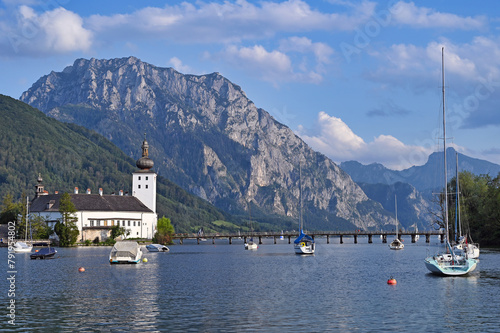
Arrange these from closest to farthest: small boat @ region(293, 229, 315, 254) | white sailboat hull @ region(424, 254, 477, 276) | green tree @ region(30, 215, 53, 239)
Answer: white sailboat hull @ region(424, 254, 477, 276) → small boat @ region(293, 229, 315, 254) → green tree @ region(30, 215, 53, 239)

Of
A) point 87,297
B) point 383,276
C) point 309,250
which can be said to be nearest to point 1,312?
point 87,297

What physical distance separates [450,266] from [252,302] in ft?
115

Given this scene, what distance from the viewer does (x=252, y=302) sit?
186 ft

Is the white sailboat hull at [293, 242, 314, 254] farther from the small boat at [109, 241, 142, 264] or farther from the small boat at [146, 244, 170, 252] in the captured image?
the small boat at [109, 241, 142, 264]

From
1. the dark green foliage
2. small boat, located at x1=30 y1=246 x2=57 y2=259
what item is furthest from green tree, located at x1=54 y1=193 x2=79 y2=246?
the dark green foliage

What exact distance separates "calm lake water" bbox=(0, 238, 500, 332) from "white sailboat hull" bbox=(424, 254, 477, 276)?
153 cm

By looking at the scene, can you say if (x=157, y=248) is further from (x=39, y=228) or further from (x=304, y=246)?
(x=304, y=246)

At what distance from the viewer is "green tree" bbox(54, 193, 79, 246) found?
7309 inches

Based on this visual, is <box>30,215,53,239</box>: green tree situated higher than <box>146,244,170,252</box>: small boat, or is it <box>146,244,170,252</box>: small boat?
<box>30,215,53,239</box>: green tree

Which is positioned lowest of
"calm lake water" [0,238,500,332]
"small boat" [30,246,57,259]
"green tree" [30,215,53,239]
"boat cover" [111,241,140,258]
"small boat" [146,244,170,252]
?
"calm lake water" [0,238,500,332]

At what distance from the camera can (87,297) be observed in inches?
2355

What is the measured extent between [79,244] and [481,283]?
469 ft

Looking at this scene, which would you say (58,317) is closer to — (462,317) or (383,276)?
(462,317)

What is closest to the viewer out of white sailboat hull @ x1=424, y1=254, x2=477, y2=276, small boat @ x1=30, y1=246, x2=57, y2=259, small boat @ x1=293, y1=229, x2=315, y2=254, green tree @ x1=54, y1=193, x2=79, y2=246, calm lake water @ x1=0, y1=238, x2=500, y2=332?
calm lake water @ x1=0, y1=238, x2=500, y2=332
